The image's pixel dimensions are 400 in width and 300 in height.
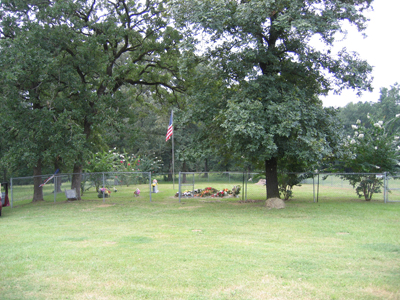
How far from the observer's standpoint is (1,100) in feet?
59.9

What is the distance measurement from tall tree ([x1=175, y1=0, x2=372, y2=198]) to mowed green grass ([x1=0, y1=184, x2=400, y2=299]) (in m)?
3.28

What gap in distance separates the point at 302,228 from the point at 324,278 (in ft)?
18.4

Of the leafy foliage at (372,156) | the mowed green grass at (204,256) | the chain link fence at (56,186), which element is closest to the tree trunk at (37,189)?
the chain link fence at (56,186)

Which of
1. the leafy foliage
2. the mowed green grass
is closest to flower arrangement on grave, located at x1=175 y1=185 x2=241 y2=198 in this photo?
the leafy foliage

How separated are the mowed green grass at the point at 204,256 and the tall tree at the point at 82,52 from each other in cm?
714

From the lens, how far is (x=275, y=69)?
55.4 ft

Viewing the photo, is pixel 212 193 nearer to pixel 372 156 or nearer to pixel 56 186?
pixel 372 156

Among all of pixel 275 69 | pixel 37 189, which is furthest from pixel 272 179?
pixel 37 189

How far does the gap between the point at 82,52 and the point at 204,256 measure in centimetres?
1538

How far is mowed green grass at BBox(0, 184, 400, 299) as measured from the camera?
5641 mm

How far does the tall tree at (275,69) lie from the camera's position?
14.9 m

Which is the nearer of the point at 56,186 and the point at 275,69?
the point at 275,69

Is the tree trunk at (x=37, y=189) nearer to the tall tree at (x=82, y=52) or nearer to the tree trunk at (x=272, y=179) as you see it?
the tall tree at (x=82, y=52)

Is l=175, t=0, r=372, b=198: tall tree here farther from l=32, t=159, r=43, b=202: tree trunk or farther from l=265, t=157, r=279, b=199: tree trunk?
l=32, t=159, r=43, b=202: tree trunk
